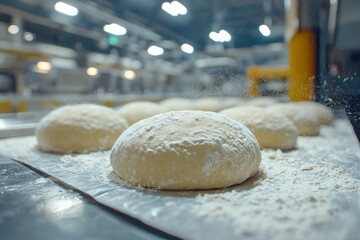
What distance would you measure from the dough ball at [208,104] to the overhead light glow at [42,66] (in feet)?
13.0

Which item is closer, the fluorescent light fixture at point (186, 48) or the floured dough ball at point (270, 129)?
the floured dough ball at point (270, 129)

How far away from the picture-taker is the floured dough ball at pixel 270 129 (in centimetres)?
145

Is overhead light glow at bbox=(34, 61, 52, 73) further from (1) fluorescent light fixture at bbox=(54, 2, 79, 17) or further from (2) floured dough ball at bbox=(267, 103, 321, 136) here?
(2) floured dough ball at bbox=(267, 103, 321, 136)

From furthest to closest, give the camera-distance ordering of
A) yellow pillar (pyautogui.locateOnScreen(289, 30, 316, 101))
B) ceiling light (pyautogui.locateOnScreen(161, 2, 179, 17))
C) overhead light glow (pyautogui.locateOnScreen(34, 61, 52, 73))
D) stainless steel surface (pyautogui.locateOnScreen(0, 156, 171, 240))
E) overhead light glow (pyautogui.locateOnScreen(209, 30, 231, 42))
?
overhead light glow (pyautogui.locateOnScreen(34, 61, 52, 73))
yellow pillar (pyautogui.locateOnScreen(289, 30, 316, 101))
overhead light glow (pyautogui.locateOnScreen(209, 30, 231, 42))
ceiling light (pyautogui.locateOnScreen(161, 2, 179, 17))
stainless steel surface (pyautogui.locateOnScreen(0, 156, 171, 240))

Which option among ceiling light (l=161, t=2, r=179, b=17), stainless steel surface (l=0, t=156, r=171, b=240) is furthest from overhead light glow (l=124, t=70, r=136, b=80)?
stainless steel surface (l=0, t=156, r=171, b=240)

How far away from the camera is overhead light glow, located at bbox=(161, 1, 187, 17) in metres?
1.76

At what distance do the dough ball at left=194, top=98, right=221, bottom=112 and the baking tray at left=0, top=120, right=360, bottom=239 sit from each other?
0.45 meters

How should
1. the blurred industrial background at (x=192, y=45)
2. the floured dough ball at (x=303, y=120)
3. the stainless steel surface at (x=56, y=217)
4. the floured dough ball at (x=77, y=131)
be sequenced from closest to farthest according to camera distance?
the stainless steel surface at (x=56, y=217) < the floured dough ball at (x=77, y=131) < the blurred industrial background at (x=192, y=45) < the floured dough ball at (x=303, y=120)

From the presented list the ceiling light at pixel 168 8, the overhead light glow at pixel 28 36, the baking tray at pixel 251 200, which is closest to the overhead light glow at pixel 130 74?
the overhead light glow at pixel 28 36

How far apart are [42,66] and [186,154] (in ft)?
16.4

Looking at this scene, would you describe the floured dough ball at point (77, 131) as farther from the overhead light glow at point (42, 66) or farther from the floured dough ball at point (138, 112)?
the overhead light glow at point (42, 66)

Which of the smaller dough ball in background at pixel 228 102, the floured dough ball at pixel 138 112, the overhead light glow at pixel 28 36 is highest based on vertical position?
the overhead light glow at pixel 28 36

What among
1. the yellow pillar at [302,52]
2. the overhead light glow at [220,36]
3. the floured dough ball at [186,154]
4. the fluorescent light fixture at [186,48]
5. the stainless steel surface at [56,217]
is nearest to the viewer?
the stainless steel surface at [56,217]

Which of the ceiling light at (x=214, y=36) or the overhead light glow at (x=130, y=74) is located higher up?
the overhead light glow at (x=130, y=74)
